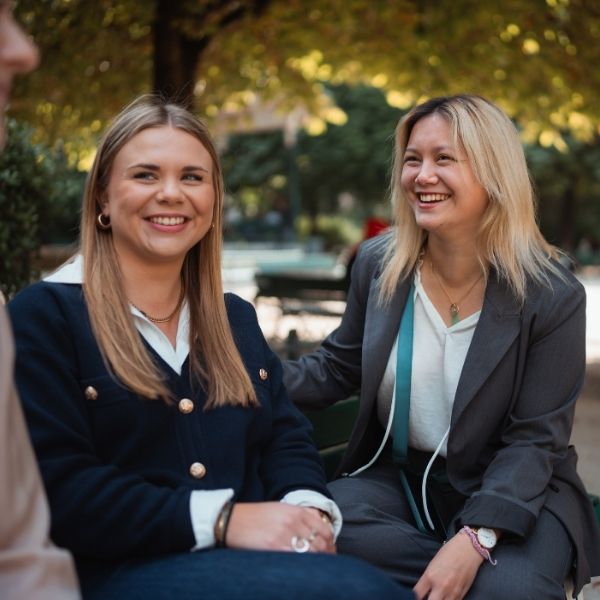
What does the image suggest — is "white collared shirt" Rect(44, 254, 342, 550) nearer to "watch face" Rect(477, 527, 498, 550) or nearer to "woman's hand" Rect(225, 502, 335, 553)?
"woman's hand" Rect(225, 502, 335, 553)

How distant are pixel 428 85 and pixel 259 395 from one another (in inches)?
353

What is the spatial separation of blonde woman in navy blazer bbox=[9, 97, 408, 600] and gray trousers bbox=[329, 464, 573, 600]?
0.38m

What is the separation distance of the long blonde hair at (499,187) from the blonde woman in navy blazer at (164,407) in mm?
852

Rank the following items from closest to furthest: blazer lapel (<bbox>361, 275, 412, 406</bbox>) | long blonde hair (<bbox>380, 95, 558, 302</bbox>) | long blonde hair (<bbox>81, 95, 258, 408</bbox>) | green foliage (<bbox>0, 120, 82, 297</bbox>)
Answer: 1. long blonde hair (<bbox>81, 95, 258, 408</bbox>)
2. long blonde hair (<bbox>380, 95, 558, 302</bbox>)
3. blazer lapel (<bbox>361, 275, 412, 406</bbox>)
4. green foliage (<bbox>0, 120, 82, 297</bbox>)

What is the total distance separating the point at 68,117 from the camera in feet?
35.7

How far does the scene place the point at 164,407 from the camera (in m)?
2.21

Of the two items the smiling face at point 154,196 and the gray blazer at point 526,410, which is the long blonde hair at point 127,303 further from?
the gray blazer at point 526,410

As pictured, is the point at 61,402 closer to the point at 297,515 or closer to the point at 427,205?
the point at 297,515

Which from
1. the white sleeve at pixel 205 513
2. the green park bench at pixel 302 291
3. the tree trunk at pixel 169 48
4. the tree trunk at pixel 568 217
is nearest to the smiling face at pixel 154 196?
the white sleeve at pixel 205 513

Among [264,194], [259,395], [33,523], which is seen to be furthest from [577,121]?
[264,194]

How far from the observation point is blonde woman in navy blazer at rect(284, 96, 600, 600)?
8.73 feet

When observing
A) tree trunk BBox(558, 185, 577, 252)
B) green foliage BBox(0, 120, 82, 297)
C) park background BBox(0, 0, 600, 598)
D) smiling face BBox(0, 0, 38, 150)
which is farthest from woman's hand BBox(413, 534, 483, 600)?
tree trunk BBox(558, 185, 577, 252)

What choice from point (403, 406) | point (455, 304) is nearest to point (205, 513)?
point (403, 406)

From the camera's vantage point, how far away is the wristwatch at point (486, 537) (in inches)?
103
